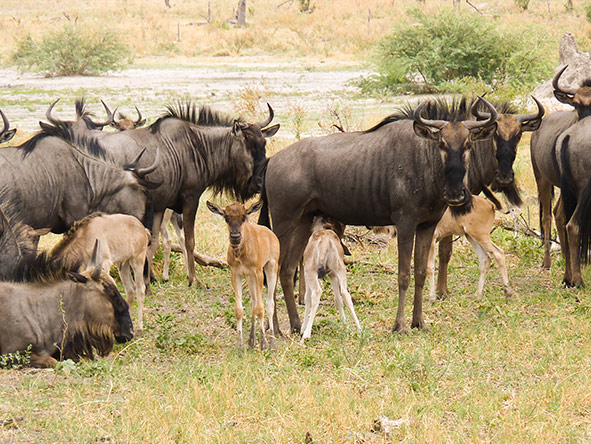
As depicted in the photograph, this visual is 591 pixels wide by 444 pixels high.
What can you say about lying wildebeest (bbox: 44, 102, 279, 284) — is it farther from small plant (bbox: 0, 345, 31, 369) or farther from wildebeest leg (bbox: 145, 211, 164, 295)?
small plant (bbox: 0, 345, 31, 369)

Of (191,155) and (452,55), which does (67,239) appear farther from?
(452,55)

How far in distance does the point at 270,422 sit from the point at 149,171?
14.2ft

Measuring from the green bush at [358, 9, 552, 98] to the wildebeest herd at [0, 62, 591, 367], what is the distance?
54.1 feet

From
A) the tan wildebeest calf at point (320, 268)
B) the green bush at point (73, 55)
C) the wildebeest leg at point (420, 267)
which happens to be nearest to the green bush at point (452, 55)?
the green bush at point (73, 55)

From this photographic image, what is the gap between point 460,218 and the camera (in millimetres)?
8570

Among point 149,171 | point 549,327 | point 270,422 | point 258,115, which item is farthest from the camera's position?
point 258,115

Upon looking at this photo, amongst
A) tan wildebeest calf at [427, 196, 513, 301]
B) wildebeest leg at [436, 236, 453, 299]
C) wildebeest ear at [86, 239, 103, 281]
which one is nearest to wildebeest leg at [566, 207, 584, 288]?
tan wildebeest calf at [427, 196, 513, 301]

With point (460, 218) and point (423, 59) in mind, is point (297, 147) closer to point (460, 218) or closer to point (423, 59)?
point (460, 218)

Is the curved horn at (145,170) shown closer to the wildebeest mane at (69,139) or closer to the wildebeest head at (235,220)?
the wildebeest mane at (69,139)

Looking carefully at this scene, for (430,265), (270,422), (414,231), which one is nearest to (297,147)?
(414,231)

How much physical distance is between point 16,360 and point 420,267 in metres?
3.45

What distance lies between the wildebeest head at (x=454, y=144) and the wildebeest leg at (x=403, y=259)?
20.1 inches

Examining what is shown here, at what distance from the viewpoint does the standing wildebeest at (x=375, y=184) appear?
Result: 7121 mm

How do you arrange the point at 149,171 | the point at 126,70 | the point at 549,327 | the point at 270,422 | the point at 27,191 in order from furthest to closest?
the point at 126,70, the point at 149,171, the point at 27,191, the point at 549,327, the point at 270,422
